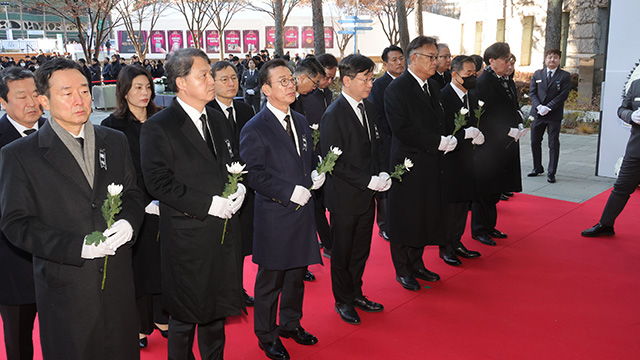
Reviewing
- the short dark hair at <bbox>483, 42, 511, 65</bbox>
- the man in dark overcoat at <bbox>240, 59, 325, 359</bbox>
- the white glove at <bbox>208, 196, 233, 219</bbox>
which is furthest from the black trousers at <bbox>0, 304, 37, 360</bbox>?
the short dark hair at <bbox>483, 42, 511, 65</bbox>

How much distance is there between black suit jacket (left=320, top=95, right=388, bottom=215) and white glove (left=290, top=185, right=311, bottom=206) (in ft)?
1.88

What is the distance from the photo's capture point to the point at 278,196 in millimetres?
3201

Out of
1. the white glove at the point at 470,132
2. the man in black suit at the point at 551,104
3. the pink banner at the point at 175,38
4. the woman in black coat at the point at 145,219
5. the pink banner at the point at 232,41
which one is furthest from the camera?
the pink banner at the point at 175,38

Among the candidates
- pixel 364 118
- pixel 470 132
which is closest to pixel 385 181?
pixel 364 118

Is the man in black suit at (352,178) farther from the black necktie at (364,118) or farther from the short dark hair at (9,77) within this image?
the short dark hair at (9,77)

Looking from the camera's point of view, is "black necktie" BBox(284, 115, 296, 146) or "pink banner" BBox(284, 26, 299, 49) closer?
"black necktie" BBox(284, 115, 296, 146)

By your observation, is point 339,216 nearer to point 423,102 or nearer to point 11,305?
point 423,102

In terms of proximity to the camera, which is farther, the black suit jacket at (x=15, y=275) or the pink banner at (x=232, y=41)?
the pink banner at (x=232, y=41)

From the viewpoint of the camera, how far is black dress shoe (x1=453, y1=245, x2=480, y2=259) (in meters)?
5.11

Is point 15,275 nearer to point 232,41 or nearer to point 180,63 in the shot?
point 180,63

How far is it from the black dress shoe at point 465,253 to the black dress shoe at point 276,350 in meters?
2.32

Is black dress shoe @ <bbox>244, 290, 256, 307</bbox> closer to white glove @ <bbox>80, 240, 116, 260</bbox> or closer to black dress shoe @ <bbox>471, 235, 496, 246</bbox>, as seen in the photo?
white glove @ <bbox>80, 240, 116, 260</bbox>

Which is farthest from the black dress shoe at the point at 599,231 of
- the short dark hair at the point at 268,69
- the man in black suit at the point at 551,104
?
the short dark hair at the point at 268,69

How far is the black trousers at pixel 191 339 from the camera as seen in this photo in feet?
9.62
